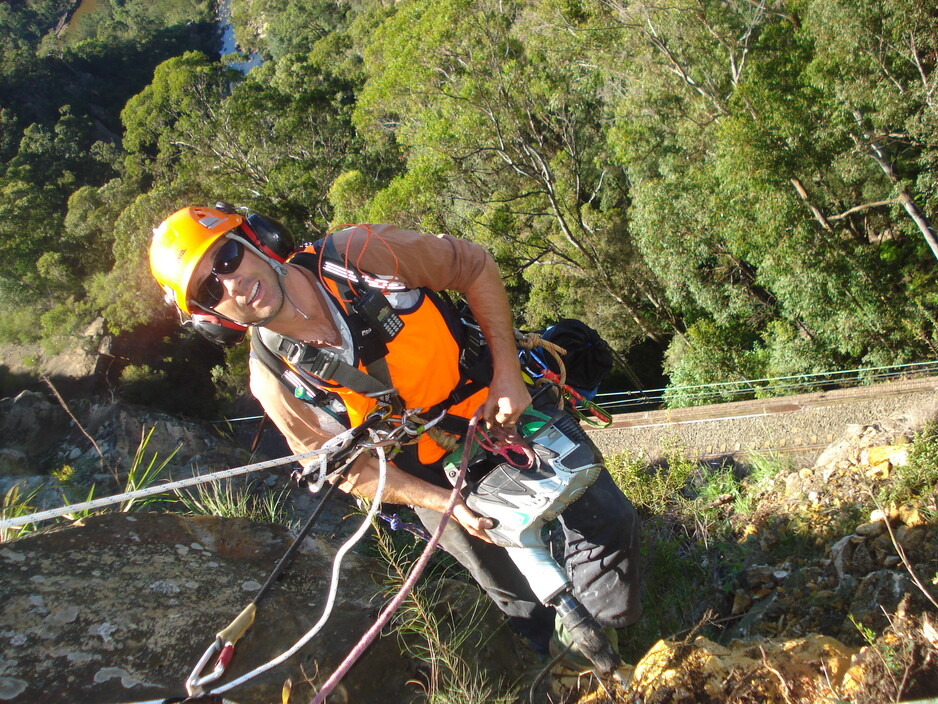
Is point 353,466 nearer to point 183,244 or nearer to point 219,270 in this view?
point 219,270

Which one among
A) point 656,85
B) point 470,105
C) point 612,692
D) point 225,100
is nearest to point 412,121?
point 470,105

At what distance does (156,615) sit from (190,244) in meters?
1.43

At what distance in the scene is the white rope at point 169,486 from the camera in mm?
1687

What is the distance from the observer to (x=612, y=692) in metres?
2.15

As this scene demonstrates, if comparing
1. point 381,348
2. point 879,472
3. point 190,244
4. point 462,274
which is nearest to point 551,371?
point 462,274

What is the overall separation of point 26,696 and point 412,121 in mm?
18079

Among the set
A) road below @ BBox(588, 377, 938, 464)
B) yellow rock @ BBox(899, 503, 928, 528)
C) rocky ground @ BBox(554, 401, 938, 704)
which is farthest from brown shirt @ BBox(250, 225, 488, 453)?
road below @ BBox(588, 377, 938, 464)

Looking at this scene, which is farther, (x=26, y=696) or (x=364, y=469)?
(x=364, y=469)

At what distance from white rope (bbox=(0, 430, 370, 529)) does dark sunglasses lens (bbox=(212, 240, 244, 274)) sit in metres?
0.67

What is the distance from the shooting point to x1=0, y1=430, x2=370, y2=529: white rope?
1687 millimetres

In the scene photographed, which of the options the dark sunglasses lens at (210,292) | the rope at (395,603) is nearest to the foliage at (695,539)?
the rope at (395,603)

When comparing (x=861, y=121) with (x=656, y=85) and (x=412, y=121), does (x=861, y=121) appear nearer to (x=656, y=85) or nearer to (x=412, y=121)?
(x=656, y=85)

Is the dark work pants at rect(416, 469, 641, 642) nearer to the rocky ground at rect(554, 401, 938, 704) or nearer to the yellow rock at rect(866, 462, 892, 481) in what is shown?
the rocky ground at rect(554, 401, 938, 704)

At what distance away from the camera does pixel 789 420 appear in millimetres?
5012
